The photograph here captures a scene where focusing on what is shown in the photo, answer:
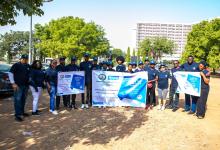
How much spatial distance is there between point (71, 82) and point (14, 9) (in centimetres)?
422

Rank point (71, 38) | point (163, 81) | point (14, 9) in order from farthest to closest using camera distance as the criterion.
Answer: point (71, 38) → point (163, 81) → point (14, 9)

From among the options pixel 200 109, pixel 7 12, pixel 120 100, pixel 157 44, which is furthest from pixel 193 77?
pixel 157 44

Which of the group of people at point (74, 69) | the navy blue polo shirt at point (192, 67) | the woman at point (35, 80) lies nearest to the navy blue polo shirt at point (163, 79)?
the group of people at point (74, 69)

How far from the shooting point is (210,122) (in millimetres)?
9484

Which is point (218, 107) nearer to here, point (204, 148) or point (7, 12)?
point (204, 148)

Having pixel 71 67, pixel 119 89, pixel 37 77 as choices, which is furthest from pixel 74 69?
pixel 119 89

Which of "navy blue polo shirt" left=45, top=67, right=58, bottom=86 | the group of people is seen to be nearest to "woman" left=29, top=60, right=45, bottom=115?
the group of people

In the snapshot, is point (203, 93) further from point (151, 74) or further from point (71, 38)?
point (71, 38)

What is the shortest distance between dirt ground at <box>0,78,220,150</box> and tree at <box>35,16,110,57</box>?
108 feet

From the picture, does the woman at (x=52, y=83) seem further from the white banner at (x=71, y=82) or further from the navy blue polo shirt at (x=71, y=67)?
the navy blue polo shirt at (x=71, y=67)

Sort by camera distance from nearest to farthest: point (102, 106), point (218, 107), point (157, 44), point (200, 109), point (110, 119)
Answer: point (110, 119) < point (200, 109) < point (102, 106) < point (218, 107) < point (157, 44)

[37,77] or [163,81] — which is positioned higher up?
[37,77]

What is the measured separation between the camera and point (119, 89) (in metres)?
11.4

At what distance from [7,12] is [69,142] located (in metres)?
3.46
